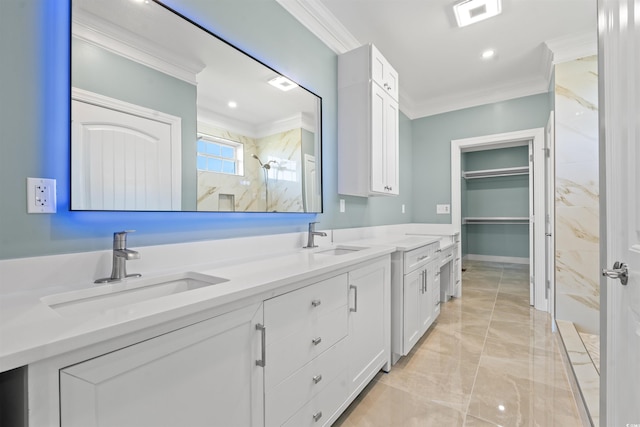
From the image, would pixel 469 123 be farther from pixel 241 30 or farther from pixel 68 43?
pixel 68 43

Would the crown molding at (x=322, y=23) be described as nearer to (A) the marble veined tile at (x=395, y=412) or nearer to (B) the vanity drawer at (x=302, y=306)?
(B) the vanity drawer at (x=302, y=306)

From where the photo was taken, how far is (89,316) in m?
0.70

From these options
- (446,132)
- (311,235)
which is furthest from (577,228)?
(311,235)

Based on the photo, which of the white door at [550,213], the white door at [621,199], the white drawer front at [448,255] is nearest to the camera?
the white door at [621,199]

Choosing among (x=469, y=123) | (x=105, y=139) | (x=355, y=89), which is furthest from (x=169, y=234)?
(x=469, y=123)

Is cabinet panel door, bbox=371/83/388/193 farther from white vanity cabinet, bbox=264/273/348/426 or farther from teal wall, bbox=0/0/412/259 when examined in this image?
teal wall, bbox=0/0/412/259

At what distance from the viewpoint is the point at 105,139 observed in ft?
3.75

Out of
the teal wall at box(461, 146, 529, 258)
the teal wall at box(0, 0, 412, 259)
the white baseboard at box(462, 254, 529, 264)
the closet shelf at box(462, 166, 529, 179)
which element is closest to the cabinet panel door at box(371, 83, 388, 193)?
the teal wall at box(0, 0, 412, 259)

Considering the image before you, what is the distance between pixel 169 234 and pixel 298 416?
0.99 metres

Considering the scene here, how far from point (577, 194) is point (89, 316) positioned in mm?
3627

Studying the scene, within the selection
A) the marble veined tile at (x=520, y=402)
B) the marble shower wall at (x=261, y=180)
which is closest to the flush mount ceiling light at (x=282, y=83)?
the marble shower wall at (x=261, y=180)

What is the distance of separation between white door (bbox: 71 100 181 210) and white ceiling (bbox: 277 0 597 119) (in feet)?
4.73

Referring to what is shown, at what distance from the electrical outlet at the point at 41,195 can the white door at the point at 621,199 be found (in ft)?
6.23

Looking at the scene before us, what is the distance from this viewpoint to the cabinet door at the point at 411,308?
6.94ft
